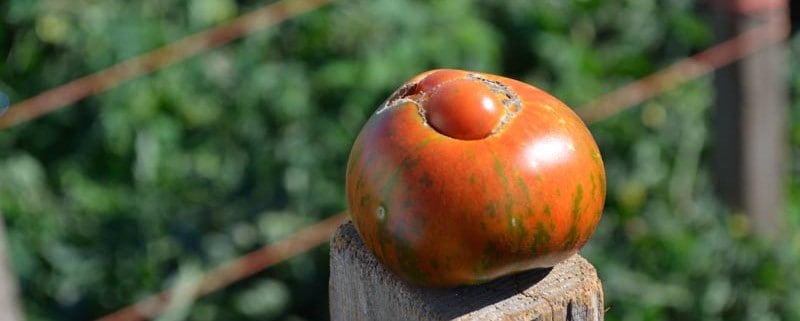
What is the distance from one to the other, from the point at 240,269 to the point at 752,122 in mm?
1157

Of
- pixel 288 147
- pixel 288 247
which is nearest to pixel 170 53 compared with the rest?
pixel 288 147

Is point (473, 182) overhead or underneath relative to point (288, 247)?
overhead

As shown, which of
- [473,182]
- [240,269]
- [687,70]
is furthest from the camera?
[687,70]

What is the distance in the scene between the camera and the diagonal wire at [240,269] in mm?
2383

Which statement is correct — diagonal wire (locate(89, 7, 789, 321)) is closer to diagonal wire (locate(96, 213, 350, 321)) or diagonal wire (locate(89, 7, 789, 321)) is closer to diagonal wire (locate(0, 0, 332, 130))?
diagonal wire (locate(96, 213, 350, 321))

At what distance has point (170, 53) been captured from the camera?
2852mm

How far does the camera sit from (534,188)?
92cm

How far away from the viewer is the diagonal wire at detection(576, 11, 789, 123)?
2.33 metres

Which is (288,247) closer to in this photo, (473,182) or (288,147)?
(288,147)

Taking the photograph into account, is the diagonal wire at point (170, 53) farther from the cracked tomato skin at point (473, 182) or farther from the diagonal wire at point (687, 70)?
the cracked tomato skin at point (473, 182)

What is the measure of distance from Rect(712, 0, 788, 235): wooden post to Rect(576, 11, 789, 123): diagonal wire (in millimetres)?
13

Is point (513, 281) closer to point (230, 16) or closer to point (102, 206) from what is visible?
point (102, 206)

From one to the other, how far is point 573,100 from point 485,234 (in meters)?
2.01

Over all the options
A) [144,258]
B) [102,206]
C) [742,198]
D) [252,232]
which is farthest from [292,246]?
[742,198]
